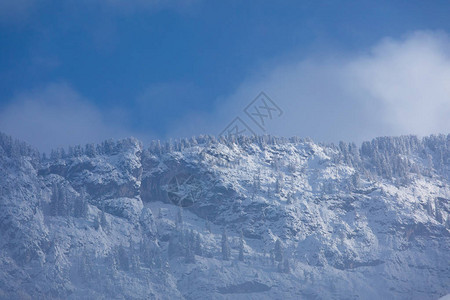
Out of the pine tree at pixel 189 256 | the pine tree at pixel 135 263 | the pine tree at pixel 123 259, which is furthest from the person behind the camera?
the pine tree at pixel 189 256

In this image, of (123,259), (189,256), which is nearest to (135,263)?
(123,259)

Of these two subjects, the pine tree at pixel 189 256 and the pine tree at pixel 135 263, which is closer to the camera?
the pine tree at pixel 135 263

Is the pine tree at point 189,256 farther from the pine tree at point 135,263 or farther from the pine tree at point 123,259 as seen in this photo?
the pine tree at point 123,259

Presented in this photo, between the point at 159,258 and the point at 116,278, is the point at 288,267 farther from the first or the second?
the point at 116,278

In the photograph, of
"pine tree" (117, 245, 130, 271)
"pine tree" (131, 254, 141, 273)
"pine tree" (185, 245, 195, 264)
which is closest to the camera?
"pine tree" (131, 254, 141, 273)

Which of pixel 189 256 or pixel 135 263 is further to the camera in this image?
pixel 189 256

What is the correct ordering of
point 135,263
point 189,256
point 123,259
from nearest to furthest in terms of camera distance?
point 135,263
point 123,259
point 189,256

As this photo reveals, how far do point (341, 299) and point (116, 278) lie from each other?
227 ft

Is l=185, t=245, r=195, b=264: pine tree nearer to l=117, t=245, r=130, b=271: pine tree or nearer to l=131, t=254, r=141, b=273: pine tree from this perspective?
l=131, t=254, r=141, b=273: pine tree

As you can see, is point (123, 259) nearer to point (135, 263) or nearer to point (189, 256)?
point (135, 263)

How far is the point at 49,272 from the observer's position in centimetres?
17888

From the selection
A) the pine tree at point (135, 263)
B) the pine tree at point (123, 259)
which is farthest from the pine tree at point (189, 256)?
the pine tree at point (123, 259)

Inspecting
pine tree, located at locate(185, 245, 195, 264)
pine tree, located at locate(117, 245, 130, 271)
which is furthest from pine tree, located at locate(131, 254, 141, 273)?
pine tree, located at locate(185, 245, 195, 264)

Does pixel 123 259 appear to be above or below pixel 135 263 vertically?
above
